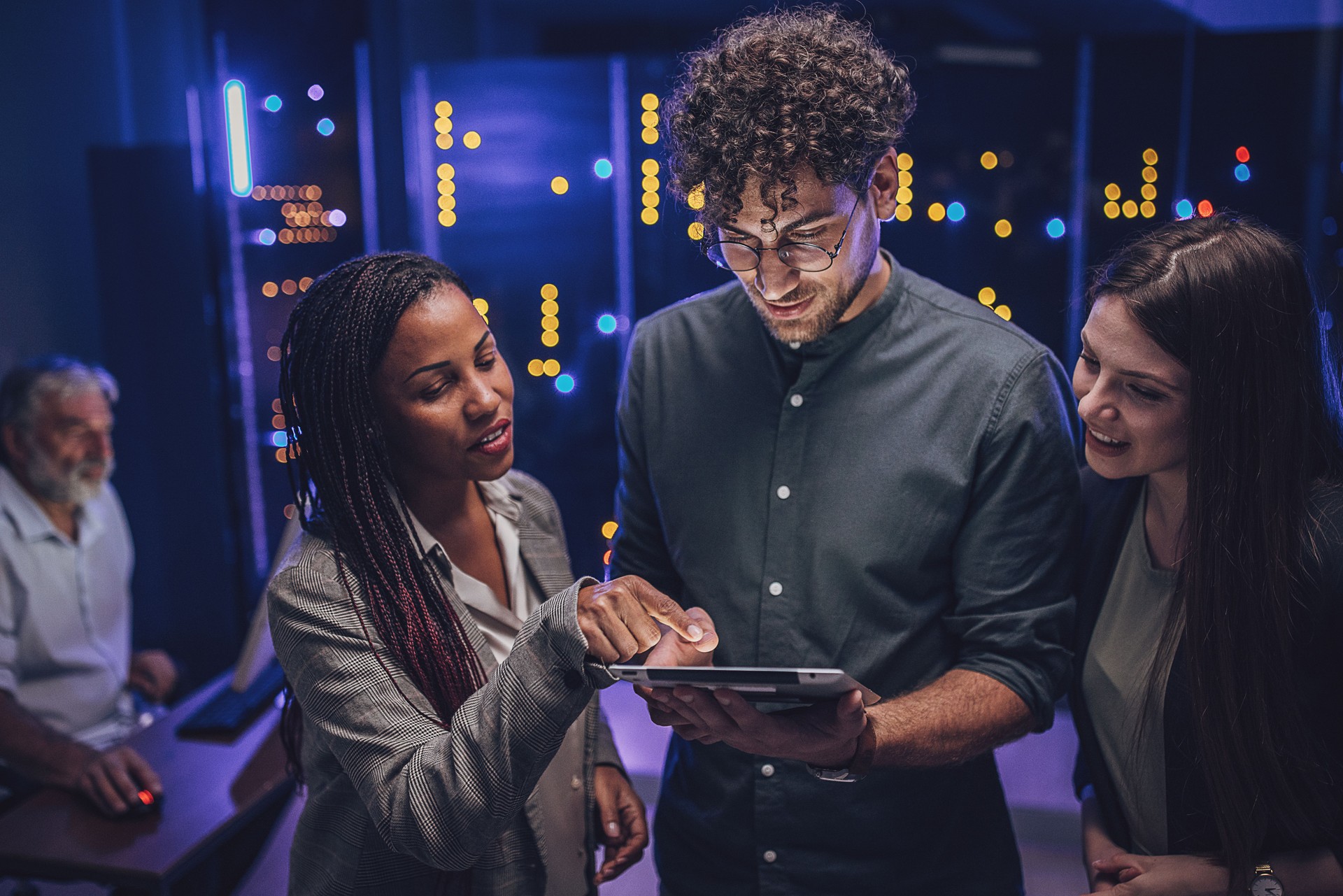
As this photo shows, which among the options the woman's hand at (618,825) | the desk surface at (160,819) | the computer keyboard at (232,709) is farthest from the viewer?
the computer keyboard at (232,709)

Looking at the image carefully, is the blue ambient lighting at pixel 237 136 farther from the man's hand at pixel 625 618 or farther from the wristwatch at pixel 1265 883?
the wristwatch at pixel 1265 883

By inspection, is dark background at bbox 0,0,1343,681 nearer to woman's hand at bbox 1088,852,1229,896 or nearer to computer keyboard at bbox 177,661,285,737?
computer keyboard at bbox 177,661,285,737

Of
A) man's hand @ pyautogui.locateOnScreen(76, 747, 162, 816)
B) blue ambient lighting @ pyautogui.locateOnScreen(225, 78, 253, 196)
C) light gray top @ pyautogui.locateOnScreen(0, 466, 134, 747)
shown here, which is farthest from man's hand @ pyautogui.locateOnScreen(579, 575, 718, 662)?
blue ambient lighting @ pyautogui.locateOnScreen(225, 78, 253, 196)

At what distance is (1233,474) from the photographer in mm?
1352

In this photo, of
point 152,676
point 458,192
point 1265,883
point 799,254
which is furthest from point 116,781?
point 458,192

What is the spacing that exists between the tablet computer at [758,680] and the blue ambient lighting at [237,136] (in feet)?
10.6

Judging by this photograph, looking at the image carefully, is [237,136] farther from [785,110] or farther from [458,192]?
[785,110]

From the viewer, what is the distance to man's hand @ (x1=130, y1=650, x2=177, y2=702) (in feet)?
10.4

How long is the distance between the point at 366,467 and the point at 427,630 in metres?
0.24

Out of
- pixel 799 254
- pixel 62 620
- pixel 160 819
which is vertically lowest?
pixel 160 819

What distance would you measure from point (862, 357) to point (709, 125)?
0.42 meters

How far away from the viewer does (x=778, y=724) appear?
49.5 inches

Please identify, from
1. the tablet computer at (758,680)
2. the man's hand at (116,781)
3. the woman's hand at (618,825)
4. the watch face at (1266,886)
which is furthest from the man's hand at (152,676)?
the watch face at (1266,886)

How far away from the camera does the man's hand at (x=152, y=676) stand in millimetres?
→ 3182
